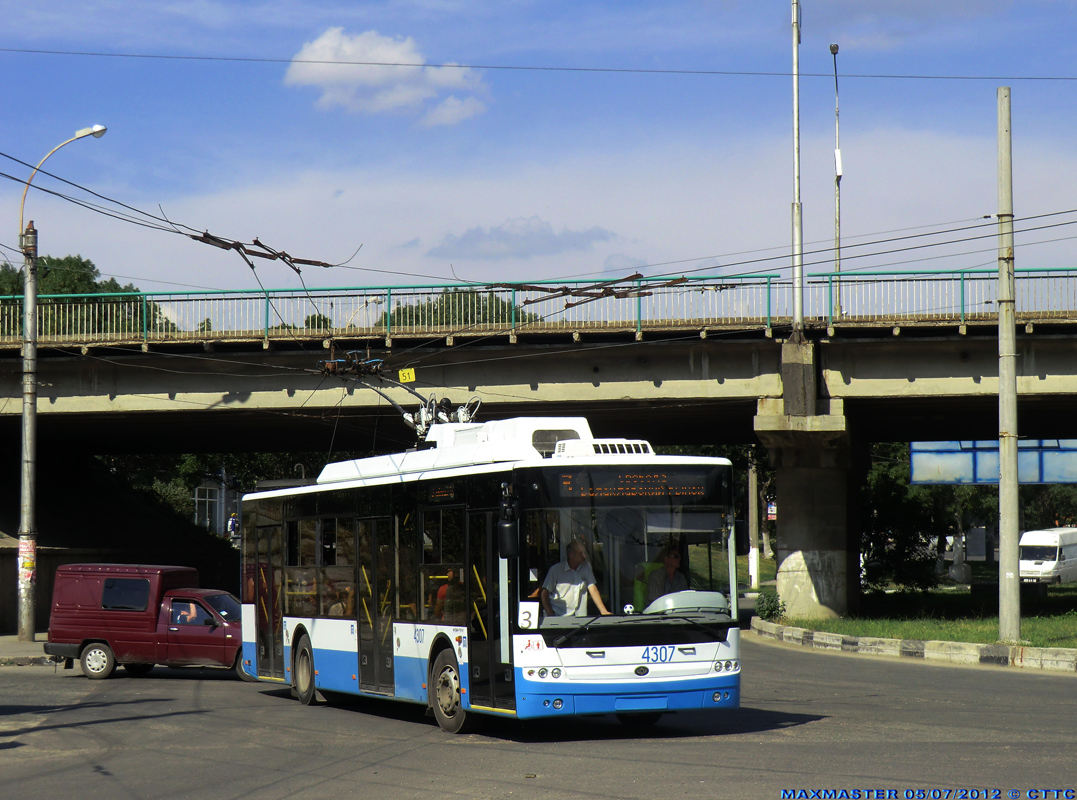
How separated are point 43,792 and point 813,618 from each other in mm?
22852

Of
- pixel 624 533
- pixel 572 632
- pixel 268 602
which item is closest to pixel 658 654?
pixel 572 632

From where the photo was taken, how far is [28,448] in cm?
2628

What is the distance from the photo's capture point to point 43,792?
904 centimetres

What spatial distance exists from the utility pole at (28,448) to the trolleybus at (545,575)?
51.7 feet

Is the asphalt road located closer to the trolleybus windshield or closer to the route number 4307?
the route number 4307

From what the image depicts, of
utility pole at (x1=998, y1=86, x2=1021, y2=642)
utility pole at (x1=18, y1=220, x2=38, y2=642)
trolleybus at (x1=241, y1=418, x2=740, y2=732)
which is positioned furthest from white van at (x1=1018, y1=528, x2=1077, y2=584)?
trolleybus at (x1=241, y1=418, x2=740, y2=732)

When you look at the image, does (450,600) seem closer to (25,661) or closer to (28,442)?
(25,661)

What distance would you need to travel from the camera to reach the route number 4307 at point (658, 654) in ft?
36.1

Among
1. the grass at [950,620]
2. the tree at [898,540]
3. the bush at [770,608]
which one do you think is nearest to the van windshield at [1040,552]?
the grass at [950,620]

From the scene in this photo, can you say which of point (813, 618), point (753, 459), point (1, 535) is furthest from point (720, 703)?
point (753, 459)

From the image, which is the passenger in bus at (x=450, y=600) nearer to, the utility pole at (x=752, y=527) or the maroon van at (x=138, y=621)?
the maroon van at (x=138, y=621)

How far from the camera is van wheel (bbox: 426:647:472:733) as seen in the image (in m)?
11.9

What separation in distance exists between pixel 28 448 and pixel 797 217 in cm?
1817

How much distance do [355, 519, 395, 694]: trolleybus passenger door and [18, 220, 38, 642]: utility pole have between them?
1517 centimetres
